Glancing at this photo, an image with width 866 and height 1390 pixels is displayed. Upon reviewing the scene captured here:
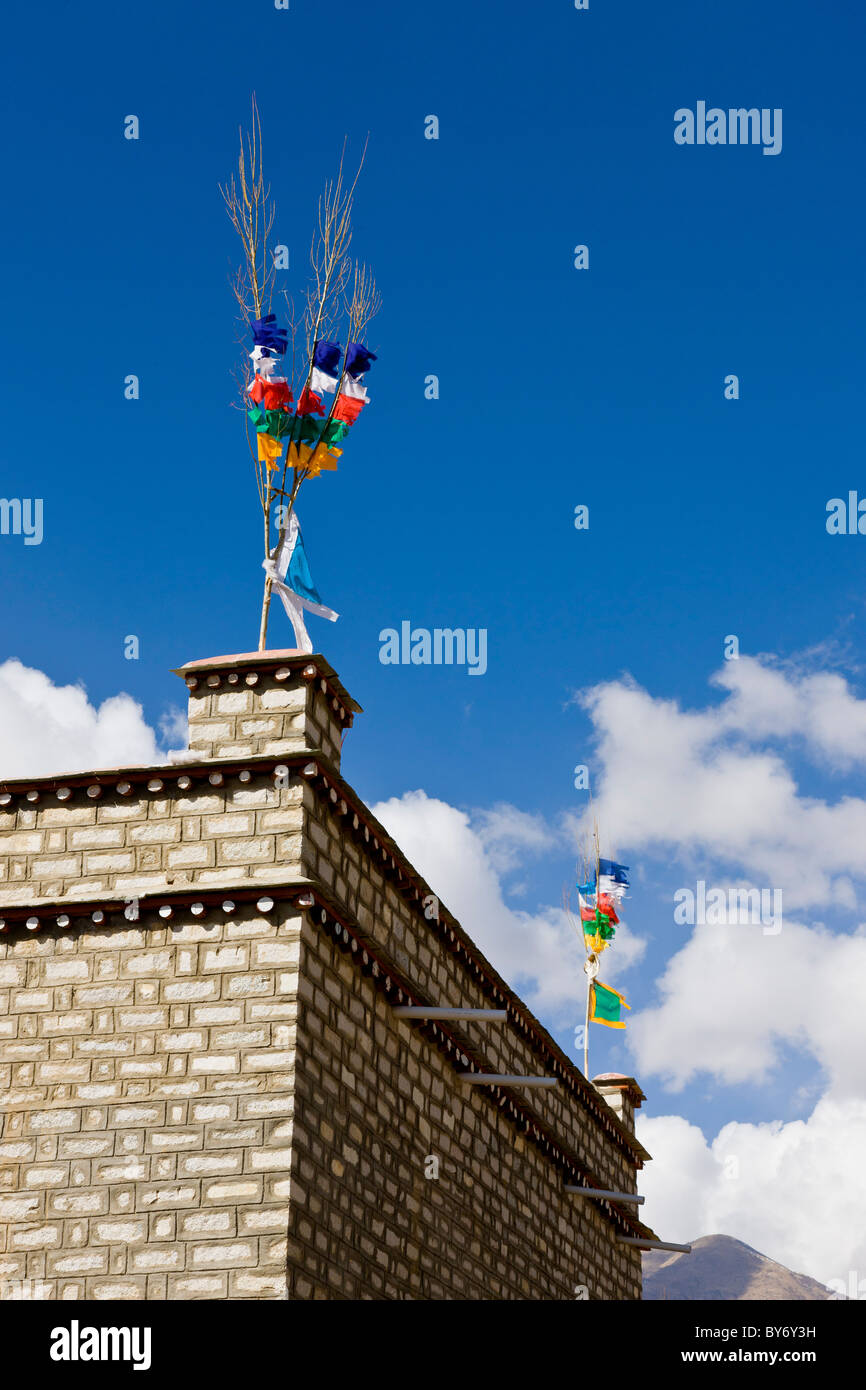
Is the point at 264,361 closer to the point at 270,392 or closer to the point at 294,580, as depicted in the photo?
the point at 270,392

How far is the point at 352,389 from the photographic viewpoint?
40.2 ft

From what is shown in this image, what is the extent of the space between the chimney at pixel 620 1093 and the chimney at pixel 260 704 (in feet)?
38.4

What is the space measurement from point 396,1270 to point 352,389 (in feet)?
21.7

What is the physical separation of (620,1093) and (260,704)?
12.2 meters

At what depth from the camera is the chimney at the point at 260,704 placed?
10484 millimetres

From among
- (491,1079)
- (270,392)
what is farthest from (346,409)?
(491,1079)

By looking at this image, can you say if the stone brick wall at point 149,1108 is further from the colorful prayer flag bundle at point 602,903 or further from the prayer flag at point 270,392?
the colorful prayer flag bundle at point 602,903

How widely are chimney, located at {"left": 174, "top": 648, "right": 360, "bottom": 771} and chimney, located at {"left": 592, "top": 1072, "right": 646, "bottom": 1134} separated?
11698mm

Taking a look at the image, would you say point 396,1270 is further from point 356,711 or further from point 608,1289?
point 608,1289

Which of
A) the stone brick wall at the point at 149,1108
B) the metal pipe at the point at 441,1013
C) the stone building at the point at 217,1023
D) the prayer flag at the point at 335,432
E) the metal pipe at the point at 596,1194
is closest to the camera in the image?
the stone brick wall at the point at 149,1108

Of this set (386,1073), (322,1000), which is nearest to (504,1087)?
(386,1073)

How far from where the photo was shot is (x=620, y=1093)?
2102cm

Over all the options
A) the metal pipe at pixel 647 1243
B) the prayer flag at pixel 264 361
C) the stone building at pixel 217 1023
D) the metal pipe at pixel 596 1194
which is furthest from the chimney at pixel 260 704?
the metal pipe at pixel 647 1243
